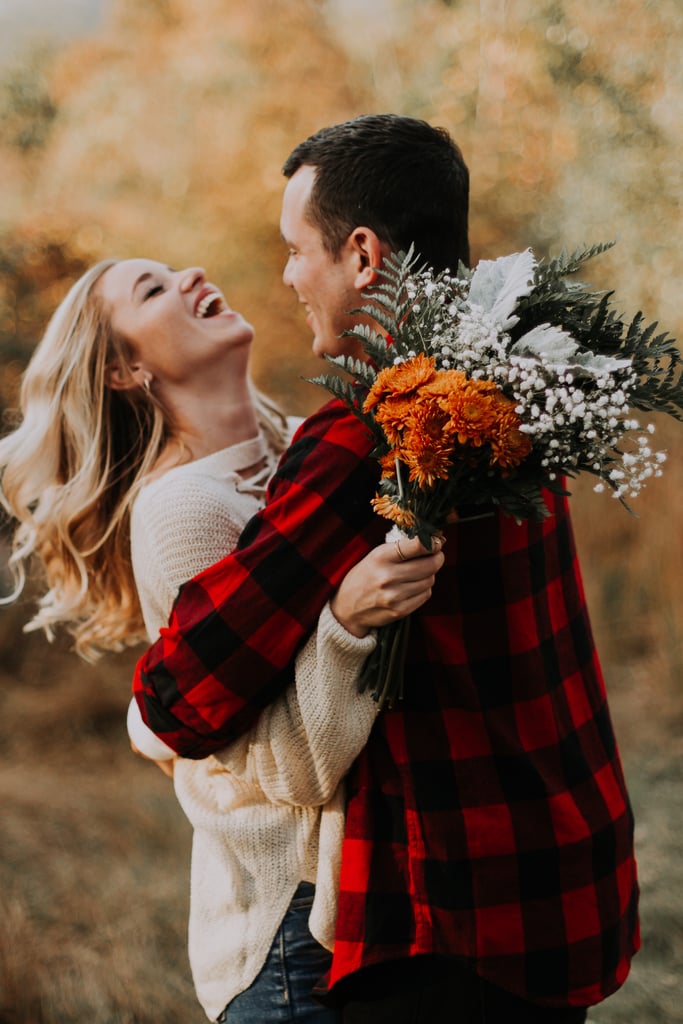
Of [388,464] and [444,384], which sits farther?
[388,464]

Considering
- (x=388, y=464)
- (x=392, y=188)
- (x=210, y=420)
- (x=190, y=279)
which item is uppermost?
(x=392, y=188)

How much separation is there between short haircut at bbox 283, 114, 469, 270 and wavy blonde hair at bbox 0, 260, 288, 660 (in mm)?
642

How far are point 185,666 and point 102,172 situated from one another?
506 centimetres

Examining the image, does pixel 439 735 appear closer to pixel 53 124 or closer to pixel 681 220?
pixel 681 220

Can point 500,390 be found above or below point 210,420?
above

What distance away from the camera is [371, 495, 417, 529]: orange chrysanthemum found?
131 cm

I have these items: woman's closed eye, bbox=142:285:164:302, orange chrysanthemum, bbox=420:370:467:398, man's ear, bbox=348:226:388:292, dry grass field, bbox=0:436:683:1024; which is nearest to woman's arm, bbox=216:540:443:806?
orange chrysanthemum, bbox=420:370:467:398

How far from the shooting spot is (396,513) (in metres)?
1.31

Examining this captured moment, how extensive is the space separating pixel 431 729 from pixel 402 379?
519 mm

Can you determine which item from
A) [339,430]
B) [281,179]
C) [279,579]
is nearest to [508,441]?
[339,430]

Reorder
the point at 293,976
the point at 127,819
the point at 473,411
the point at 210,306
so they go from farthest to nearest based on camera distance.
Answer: the point at 127,819 < the point at 210,306 < the point at 293,976 < the point at 473,411

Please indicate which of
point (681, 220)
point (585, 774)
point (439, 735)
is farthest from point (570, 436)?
point (681, 220)

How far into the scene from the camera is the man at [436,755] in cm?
145

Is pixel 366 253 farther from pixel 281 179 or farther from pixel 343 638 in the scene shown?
pixel 281 179
